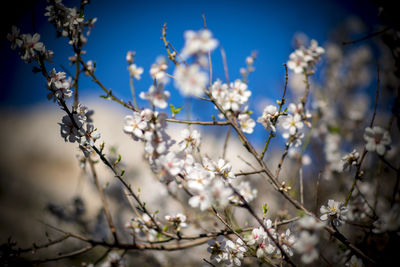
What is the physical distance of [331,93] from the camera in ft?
17.9

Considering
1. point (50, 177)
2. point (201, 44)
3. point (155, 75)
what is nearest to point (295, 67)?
point (201, 44)

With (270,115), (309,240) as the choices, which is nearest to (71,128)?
(270,115)

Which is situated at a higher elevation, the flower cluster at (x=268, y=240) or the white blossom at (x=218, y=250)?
the flower cluster at (x=268, y=240)

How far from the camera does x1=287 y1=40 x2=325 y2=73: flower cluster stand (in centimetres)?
180

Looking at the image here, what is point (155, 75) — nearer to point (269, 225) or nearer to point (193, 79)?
point (193, 79)

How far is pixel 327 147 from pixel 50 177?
497 inches

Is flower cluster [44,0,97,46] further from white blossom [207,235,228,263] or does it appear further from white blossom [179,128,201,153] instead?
white blossom [207,235,228,263]

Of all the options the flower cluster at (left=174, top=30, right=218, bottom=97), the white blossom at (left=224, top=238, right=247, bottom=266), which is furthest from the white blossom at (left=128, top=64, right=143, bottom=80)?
the white blossom at (left=224, top=238, right=247, bottom=266)

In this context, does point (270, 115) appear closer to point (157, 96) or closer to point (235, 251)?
point (157, 96)

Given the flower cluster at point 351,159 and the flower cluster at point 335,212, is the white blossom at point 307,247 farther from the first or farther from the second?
the flower cluster at point 351,159

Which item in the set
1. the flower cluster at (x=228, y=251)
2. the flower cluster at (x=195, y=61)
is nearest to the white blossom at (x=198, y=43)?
the flower cluster at (x=195, y=61)

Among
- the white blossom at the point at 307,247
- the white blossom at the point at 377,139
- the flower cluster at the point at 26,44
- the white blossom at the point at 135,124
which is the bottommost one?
the white blossom at the point at 307,247

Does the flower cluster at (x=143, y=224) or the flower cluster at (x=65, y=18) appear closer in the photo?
the flower cluster at (x=65, y=18)

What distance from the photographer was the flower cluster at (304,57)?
5.91 feet
